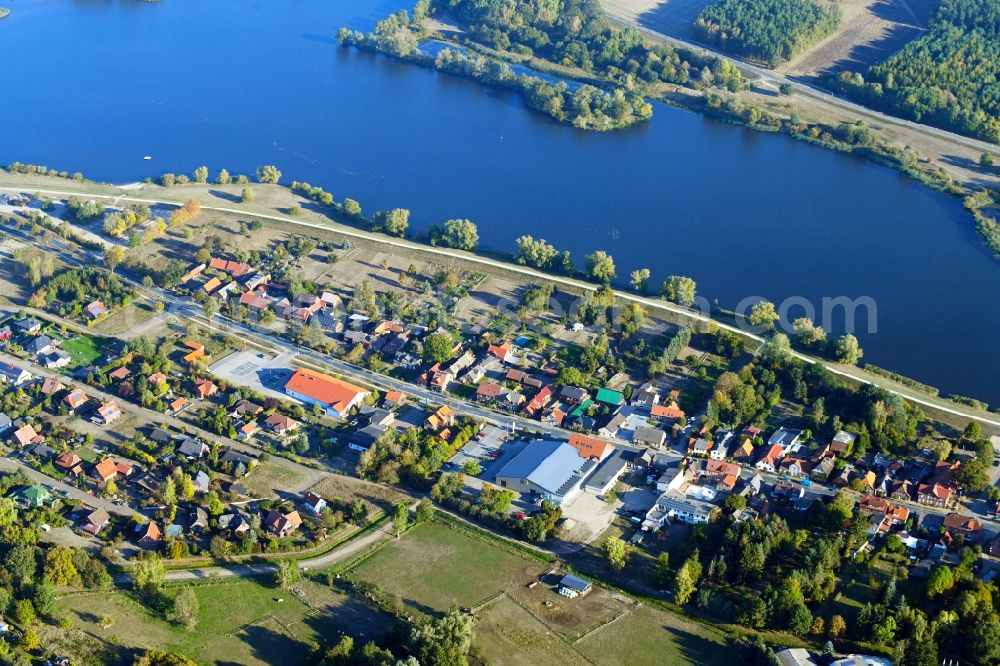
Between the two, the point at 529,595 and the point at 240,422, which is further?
the point at 240,422

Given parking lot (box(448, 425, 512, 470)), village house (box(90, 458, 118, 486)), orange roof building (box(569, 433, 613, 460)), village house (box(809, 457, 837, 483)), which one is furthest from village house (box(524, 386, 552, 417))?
village house (box(90, 458, 118, 486))

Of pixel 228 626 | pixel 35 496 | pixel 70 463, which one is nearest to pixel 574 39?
pixel 70 463

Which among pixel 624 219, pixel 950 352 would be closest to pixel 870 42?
pixel 624 219

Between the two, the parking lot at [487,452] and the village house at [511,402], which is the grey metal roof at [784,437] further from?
the village house at [511,402]

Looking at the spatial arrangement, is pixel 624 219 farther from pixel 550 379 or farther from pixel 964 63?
pixel 964 63

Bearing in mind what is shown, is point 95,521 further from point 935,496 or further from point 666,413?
point 935,496

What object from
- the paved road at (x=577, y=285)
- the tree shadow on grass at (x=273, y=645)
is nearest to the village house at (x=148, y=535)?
the tree shadow on grass at (x=273, y=645)
